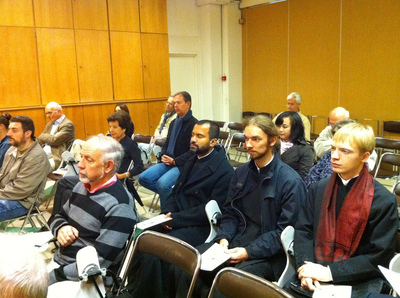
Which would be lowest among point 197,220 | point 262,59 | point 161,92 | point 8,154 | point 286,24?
point 197,220

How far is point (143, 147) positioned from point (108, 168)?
3414mm

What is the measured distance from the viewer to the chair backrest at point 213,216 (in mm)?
2596

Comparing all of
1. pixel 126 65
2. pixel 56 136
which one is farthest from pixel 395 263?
pixel 126 65

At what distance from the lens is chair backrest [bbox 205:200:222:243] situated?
8.52 feet

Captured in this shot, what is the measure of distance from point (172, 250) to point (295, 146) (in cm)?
183

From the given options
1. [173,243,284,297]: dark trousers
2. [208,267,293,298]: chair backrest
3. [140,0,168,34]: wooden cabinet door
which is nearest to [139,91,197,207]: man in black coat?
[173,243,284,297]: dark trousers

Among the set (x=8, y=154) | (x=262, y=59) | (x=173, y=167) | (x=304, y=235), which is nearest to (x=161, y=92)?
(x=262, y=59)

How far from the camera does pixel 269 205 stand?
7.70ft

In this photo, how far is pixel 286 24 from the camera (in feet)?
25.0

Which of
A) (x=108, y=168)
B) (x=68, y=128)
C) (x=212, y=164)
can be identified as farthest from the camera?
(x=68, y=128)

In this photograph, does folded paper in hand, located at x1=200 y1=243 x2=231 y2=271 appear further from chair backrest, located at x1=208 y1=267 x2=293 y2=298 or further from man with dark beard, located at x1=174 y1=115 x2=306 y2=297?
chair backrest, located at x1=208 y1=267 x2=293 y2=298

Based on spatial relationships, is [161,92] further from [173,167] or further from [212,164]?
[212,164]

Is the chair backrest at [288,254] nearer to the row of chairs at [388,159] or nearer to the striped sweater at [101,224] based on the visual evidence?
the striped sweater at [101,224]

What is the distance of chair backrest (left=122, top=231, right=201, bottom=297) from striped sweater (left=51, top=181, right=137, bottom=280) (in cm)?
12
